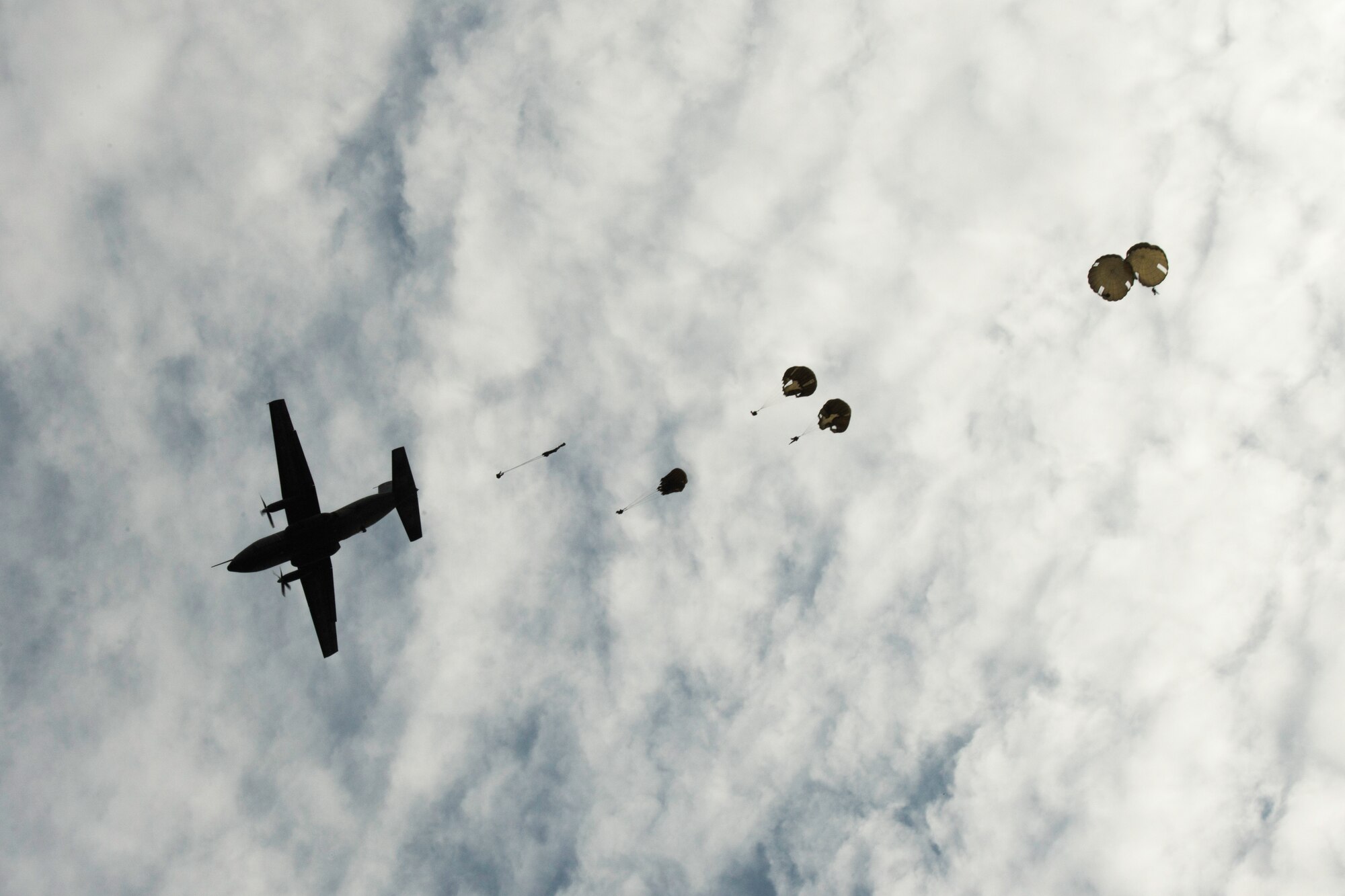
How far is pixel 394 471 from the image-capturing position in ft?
109

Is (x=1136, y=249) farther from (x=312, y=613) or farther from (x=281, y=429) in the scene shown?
(x=312, y=613)

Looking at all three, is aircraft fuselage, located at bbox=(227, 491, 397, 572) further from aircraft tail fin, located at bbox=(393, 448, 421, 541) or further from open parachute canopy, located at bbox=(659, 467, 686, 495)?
Answer: open parachute canopy, located at bbox=(659, 467, 686, 495)

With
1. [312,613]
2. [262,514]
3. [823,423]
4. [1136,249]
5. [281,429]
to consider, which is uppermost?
[281,429]

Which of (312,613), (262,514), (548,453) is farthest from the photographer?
(312,613)

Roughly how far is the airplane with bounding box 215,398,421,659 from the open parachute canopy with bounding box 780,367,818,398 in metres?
18.9

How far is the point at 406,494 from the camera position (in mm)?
33719

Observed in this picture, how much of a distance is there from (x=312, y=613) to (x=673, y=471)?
65.9ft

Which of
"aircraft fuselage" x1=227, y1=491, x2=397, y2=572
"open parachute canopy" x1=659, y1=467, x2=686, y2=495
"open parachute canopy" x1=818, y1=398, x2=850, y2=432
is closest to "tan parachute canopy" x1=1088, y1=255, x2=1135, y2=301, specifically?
"open parachute canopy" x1=818, y1=398, x2=850, y2=432

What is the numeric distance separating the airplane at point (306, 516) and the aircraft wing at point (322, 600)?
0.05m

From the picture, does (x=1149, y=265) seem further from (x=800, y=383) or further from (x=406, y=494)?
(x=406, y=494)

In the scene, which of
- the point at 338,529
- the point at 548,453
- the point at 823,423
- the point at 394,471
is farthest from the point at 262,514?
the point at 823,423

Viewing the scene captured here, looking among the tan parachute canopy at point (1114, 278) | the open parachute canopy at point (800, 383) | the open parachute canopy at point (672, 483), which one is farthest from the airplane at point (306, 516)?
the tan parachute canopy at point (1114, 278)

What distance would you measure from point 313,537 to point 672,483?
17007mm

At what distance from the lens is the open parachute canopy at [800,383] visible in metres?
32.6
